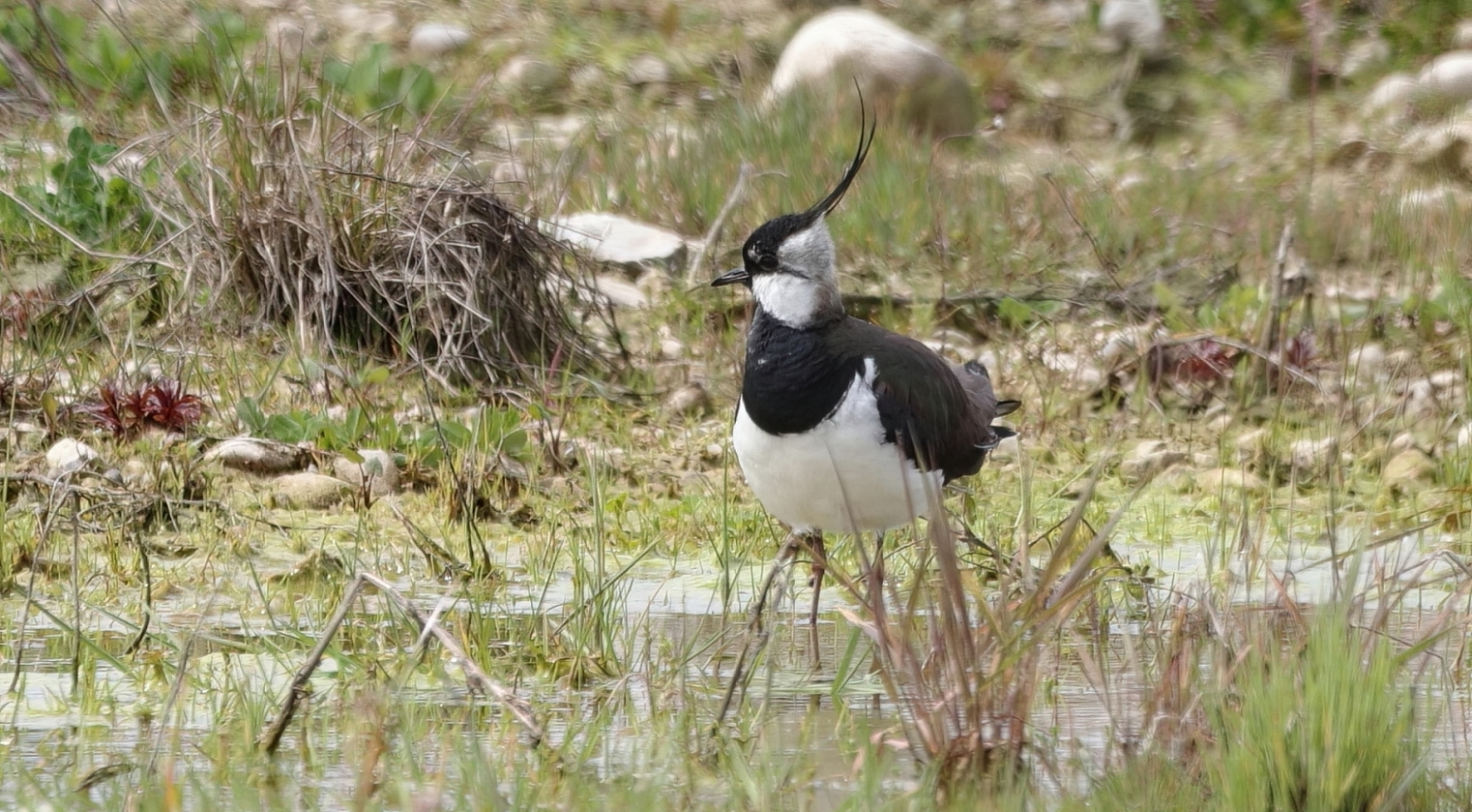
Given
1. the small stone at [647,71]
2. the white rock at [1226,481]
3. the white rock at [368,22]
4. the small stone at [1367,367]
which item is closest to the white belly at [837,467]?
the white rock at [1226,481]

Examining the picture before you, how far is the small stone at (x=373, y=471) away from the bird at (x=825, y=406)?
1497 millimetres

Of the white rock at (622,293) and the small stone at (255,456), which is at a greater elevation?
the white rock at (622,293)

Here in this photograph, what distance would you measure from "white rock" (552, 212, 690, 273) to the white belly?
3484mm

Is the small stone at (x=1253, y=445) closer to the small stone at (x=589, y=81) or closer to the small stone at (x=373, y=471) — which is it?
the small stone at (x=373, y=471)

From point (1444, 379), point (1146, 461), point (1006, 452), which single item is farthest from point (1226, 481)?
point (1444, 379)

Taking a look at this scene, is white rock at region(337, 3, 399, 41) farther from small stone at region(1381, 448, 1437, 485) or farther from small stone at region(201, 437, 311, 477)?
small stone at region(1381, 448, 1437, 485)

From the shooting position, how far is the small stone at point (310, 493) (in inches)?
210

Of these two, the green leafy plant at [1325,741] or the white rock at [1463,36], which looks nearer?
the green leafy plant at [1325,741]

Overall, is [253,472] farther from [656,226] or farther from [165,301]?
[656,226]

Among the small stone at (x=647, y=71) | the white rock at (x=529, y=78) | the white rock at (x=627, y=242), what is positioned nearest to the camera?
the white rock at (x=627, y=242)

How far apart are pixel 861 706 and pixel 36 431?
298cm

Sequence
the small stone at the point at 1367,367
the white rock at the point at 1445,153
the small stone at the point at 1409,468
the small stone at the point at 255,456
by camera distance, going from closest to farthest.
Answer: the small stone at the point at 255,456 < the small stone at the point at 1409,468 < the small stone at the point at 1367,367 < the white rock at the point at 1445,153

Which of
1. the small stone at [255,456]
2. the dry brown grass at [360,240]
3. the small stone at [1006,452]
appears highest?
the dry brown grass at [360,240]

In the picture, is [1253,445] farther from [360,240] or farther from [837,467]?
[360,240]
